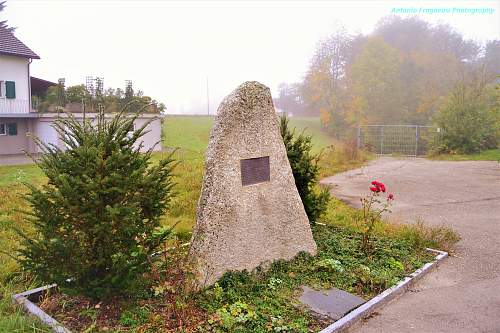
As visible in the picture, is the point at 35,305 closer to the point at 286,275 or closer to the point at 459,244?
the point at 286,275

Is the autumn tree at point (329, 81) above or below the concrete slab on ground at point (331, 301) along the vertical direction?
above

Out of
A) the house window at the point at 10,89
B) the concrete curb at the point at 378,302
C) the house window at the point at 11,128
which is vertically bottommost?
the concrete curb at the point at 378,302

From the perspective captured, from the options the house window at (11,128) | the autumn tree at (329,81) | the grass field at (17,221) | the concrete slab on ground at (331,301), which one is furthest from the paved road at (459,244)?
the house window at (11,128)

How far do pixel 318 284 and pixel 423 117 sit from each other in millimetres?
31523

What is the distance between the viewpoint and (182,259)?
4.82 m

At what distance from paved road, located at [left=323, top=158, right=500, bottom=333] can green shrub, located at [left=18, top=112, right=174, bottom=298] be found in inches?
103

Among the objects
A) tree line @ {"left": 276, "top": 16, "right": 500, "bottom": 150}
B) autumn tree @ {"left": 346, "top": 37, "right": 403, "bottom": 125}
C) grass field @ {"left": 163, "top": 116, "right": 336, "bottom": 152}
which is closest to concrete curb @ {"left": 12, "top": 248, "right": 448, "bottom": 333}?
grass field @ {"left": 163, "top": 116, "right": 336, "bottom": 152}

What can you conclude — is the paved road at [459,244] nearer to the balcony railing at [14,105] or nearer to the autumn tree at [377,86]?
the autumn tree at [377,86]

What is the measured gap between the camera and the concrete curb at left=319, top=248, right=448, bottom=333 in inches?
173

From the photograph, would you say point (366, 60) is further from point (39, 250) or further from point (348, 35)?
point (39, 250)

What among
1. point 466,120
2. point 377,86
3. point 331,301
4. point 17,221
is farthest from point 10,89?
point 331,301

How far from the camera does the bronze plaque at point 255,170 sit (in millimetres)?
5407

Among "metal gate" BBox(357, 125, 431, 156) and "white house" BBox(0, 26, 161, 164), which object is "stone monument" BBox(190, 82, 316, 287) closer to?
"metal gate" BBox(357, 125, 431, 156)

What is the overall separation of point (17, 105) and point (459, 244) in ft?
89.5
